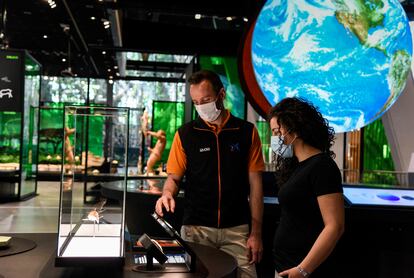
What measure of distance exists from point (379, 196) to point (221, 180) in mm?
1634

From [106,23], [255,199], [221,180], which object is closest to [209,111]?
[221,180]

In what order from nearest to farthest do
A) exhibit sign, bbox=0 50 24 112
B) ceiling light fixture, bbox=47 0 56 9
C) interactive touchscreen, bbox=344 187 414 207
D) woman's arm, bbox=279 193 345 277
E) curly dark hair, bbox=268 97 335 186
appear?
woman's arm, bbox=279 193 345 277, curly dark hair, bbox=268 97 335 186, interactive touchscreen, bbox=344 187 414 207, exhibit sign, bbox=0 50 24 112, ceiling light fixture, bbox=47 0 56 9

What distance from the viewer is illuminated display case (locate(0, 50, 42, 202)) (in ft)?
30.6

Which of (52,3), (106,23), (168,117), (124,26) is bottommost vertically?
(168,117)

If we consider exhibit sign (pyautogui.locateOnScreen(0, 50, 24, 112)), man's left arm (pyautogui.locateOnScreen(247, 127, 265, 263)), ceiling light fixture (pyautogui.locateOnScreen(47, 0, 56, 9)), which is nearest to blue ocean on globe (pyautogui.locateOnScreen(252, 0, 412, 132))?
man's left arm (pyautogui.locateOnScreen(247, 127, 265, 263))

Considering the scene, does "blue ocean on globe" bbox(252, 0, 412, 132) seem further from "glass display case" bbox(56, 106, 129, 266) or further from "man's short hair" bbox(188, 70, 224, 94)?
"glass display case" bbox(56, 106, 129, 266)

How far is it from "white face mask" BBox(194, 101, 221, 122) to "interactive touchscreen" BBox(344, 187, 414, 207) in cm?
136

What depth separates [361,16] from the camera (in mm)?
4180

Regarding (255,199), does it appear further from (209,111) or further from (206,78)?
(206,78)

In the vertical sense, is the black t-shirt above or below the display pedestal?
above

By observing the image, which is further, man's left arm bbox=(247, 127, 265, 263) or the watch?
man's left arm bbox=(247, 127, 265, 263)

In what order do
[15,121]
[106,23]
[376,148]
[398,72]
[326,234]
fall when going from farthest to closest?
[106,23], [15,121], [376,148], [398,72], [326,234]

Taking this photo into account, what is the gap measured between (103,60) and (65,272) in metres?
9.89

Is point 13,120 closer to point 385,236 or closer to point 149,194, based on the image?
point 149,194
